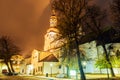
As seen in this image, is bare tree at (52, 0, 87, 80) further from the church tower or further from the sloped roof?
the church tower

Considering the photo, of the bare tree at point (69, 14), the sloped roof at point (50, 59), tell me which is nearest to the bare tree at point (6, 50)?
the sloped roof at point (50, 59)

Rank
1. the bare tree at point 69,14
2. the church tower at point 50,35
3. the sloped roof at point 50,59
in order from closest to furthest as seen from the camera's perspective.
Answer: the bare tree at point 69,14, the sloped roof at point 50,59, the church tower at point 50,35

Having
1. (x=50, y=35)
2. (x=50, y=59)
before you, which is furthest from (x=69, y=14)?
(x=50, y=35)

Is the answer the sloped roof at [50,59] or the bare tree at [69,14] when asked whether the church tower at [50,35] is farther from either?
the bare tree at [69,14]

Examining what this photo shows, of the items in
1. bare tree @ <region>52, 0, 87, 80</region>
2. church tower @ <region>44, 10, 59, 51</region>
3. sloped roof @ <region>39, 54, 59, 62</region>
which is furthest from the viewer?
church tower @ <region>44, 10, 59, 51</region>

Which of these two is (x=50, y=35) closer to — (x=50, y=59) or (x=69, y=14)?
(x=50, y=59)

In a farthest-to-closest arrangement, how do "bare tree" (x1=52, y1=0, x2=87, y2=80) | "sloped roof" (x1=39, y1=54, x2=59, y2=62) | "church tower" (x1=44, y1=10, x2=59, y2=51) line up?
1. "church tower" (x1=44, y1=10, x2=59, y2=51)
2. "sloped roof" (x1=39, y1=54, x2=59, y2=62)
3. "bare tree" (x1=52, y1=0, x2=87, y2=80)

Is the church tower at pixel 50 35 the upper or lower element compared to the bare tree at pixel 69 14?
upper

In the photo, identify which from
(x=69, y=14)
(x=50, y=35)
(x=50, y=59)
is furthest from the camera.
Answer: (x=50, y=35)

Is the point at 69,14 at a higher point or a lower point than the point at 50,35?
lower

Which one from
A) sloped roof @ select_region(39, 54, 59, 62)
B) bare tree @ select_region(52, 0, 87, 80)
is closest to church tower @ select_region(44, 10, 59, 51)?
sloped roof @ select_region(39, 54, 59, 62)

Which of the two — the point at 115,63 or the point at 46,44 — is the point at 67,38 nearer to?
the point at 115,63

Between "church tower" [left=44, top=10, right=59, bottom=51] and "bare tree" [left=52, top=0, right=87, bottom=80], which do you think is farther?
"church tower" [left=44, top=10, right=59, bottom=51]

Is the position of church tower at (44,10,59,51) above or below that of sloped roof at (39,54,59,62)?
above
